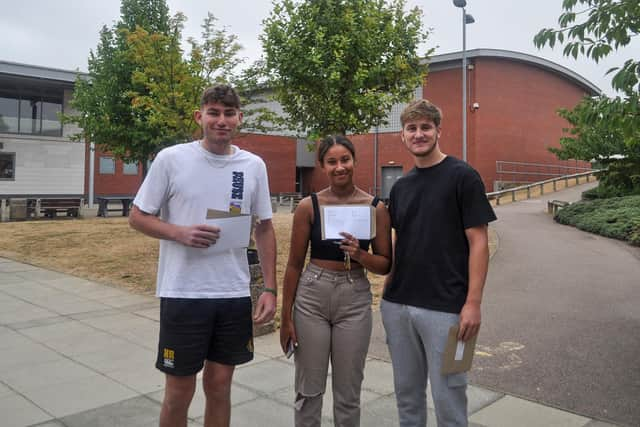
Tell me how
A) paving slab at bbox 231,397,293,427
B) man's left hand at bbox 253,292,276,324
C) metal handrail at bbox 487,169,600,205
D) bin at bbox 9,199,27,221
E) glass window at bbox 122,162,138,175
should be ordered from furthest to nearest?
glass window at bbox 122,162,138,175 → metal handrail at bbox 487,169,600,205 → bin at bbox 9,199,27,221 → paving slab at bbox 231,397,293,427 → man's left hand at bbox 253,292,276,324

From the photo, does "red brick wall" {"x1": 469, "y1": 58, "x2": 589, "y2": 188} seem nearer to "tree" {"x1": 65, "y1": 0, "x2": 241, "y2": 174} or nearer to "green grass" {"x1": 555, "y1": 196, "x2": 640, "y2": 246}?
"green grass" {"x1": 555, "y1": 196, "x2": 640, "y2": 246}

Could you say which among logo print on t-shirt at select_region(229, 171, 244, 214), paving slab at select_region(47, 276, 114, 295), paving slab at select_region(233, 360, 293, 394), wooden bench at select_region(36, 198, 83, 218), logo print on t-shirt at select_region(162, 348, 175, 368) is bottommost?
paving slab at select_region(233, 360, 293, 394)

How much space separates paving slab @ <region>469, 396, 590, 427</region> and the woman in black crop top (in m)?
1.48

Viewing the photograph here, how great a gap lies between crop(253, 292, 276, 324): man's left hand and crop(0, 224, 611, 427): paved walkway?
3.56 ft

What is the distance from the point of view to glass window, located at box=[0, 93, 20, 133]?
28781 mm

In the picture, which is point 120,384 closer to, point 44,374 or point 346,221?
point 44,374

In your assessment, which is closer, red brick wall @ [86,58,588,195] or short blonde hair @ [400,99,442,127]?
short blonde hair @ [400,99,442,127]

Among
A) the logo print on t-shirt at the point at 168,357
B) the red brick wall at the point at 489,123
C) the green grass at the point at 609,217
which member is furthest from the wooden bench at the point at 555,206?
the logo print on t-shirt at the point at 168,357

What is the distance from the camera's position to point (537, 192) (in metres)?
30.8

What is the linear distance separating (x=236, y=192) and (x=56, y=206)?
74.2 feet

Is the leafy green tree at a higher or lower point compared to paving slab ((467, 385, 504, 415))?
higher

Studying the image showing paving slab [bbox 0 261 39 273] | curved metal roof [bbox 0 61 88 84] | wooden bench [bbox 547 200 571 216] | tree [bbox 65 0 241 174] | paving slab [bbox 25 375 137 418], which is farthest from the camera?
curved metal roof [bbox 0 61 88 84]

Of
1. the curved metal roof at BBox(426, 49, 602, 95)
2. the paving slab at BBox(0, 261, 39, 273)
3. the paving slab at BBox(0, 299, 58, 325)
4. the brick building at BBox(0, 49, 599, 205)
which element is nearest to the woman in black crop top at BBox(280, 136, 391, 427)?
the paving slab at BBox(0, 299, 58, 325)

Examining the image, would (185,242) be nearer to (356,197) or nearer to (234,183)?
(234,183)
